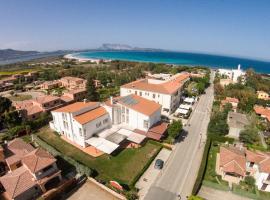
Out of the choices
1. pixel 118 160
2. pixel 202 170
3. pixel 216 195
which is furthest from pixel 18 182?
pixel 216 195

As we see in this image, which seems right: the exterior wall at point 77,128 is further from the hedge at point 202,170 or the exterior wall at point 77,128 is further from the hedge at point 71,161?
the hedge at point 202,170

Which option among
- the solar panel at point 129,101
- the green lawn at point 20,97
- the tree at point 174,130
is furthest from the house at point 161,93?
the green lawn at point 20,97

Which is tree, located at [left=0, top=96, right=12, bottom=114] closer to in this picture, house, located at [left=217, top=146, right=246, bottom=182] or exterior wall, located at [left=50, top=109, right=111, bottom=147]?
exterior wall, located at [left=50, top=109, right=111, bottom=147]

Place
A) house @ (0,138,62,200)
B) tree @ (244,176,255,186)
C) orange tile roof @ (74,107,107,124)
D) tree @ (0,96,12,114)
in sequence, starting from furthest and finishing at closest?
tree @ (0,96,12,114) → orange tile roof @ (74,107,107,124) → tree @ (244,176,255,186) → house @ (0,138,62,200)

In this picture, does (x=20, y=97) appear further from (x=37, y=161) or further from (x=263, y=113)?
(x=263, y=113)

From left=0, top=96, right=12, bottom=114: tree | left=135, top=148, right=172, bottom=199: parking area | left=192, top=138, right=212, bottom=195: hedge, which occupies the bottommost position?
left=135, top=148, right=172, bottom=199: parking area

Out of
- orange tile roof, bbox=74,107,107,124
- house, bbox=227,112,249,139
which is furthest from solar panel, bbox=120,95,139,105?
house, bbox=227,112,249,139
